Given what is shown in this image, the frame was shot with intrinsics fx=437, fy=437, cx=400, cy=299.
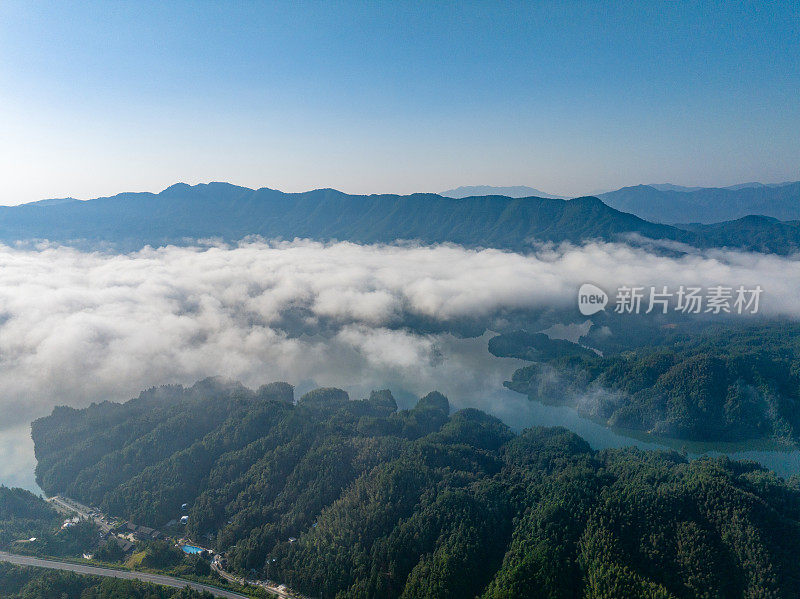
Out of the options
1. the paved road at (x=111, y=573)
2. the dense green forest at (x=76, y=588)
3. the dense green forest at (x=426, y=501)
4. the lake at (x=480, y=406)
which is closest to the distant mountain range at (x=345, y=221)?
the lake at (x=480, y=406)

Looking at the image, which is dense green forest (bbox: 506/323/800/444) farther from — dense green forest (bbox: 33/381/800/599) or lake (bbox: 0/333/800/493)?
dense green forest (bbox: 33/381/800/599)

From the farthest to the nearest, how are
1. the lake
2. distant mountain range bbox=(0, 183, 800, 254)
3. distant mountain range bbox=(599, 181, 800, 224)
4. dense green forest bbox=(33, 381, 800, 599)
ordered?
distant mountain range bbox=(599, 181, 800, 224)
distant mountain range bbox=(0, 183, 800, 254)
the lake
dense green forest bbox=(33, 381, 800, 599)

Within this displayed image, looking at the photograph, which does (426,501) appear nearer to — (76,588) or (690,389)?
(76,588)

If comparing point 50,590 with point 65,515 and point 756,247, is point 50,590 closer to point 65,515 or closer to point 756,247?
point 65,515

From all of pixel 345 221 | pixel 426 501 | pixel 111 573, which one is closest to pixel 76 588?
pixel 111 573

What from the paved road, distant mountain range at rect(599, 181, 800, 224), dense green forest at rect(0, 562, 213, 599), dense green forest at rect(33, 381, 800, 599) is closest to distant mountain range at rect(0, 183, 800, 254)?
distant mountain range at rect(599, 181, 800, 224)

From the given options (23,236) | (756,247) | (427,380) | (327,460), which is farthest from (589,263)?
(23,236)
